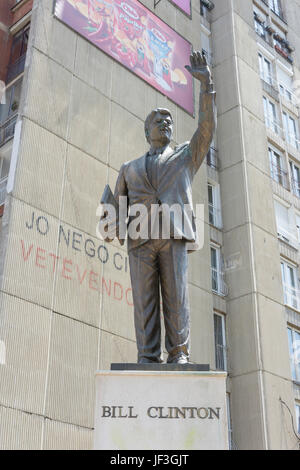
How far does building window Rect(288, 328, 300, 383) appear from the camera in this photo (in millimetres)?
23875

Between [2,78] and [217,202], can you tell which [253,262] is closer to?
[217,202]

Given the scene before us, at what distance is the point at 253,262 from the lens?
23.8 m

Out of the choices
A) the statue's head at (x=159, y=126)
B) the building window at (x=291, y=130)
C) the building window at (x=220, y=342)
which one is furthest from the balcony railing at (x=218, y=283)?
the statue's head at (x=159, y=126)

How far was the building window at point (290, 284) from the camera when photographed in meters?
25.6

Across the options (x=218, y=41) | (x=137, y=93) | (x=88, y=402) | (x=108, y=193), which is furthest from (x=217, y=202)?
(x=108, y=193)

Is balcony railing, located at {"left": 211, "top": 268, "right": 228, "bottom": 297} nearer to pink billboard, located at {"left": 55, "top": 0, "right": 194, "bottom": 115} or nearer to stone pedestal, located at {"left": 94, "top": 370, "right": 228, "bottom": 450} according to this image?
pink billboard, located at {"left": 55, "top": 0, "right": 194, "bottom": 115}

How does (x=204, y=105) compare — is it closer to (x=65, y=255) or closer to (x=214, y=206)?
(x=65, y=255)

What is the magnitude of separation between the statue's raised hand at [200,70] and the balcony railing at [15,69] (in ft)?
49.2

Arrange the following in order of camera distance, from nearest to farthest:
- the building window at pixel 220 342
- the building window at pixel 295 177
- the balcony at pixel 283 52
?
the building window at pixel 220 342, the building window at pixel 295 177, the balcony at pixel 283 52

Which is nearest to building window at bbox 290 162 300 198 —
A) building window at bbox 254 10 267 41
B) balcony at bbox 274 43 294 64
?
balcony at bbox 274 43 294 64

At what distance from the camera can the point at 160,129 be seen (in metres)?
6.48

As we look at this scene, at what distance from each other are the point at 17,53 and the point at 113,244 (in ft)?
24.9

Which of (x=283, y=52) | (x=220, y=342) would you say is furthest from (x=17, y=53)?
(x=283, y=52)

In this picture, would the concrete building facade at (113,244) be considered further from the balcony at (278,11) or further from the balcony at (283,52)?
the balcony at (278,11)
